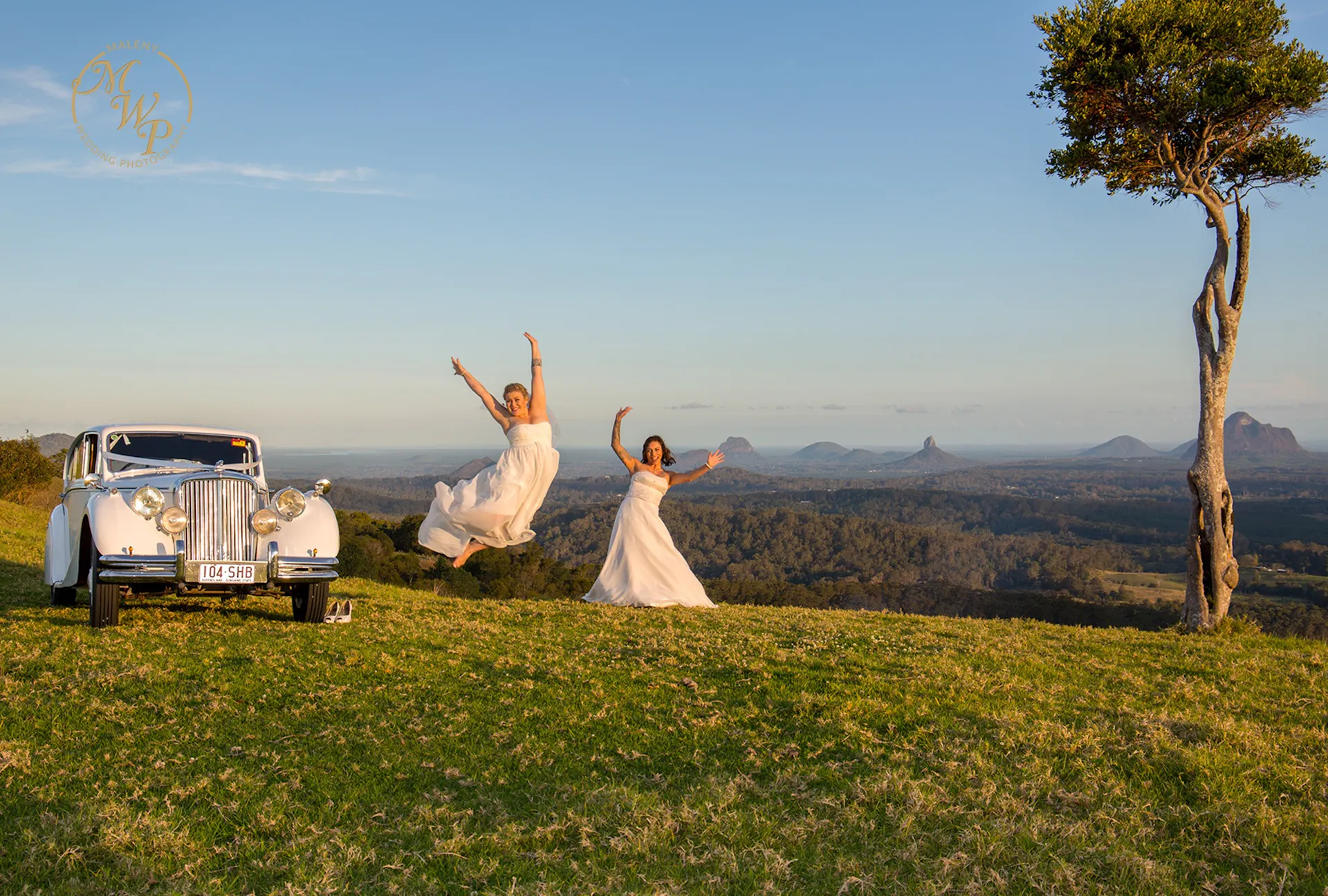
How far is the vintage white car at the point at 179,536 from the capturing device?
31.3 feet

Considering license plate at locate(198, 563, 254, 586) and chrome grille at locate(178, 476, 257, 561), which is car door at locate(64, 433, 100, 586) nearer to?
chrome grille at locate(178, 476, 257, 561)

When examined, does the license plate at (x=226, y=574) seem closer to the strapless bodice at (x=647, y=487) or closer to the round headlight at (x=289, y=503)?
the round headlight at (x=289, y=503)

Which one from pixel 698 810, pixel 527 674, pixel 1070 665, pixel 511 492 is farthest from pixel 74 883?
pixel 511 492

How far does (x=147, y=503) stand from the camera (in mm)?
9664

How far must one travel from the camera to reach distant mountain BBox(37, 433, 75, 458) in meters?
42.5

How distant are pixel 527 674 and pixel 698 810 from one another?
10.8ft

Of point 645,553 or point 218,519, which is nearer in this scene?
point 218,519

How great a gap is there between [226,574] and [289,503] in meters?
1.08

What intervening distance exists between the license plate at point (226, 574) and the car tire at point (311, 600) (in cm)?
79

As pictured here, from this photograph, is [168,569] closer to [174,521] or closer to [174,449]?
[174,521]

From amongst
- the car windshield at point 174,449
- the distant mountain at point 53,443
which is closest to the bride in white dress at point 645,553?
the car windshield at point 174,449

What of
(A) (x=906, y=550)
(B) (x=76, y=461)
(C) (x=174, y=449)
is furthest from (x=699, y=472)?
(A) (x=906, y=550)

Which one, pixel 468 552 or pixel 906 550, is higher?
pixel 468 552

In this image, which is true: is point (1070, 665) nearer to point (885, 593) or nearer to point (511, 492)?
point (511, 492)
